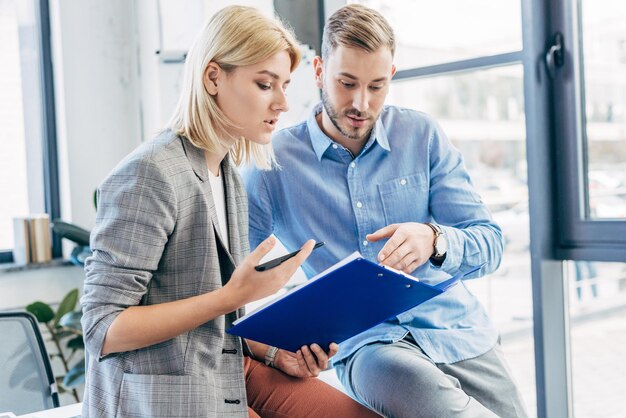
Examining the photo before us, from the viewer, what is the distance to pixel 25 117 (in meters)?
3.04

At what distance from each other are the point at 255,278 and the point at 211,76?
16.4 inches

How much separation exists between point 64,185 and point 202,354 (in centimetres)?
206

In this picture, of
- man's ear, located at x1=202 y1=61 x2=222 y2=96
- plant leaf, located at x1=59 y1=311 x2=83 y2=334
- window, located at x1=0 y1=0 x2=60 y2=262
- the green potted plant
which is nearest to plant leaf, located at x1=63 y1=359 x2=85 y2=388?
the green potted plant

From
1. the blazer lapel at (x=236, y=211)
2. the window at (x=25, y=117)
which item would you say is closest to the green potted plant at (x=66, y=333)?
the window at (x=25, y=117)

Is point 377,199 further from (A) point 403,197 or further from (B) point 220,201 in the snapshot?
(B) point 220,201

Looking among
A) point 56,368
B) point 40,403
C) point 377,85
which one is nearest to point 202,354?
point 377,85

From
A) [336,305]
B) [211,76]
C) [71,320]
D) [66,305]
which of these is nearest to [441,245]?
[336,305]

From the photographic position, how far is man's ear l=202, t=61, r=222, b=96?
1282 mm

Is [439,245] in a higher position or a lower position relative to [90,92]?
lower

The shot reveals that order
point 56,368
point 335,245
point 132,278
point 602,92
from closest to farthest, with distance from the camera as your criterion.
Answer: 1. point 132,278
2. point 335,245
3. point 602,92
4. point 56,368

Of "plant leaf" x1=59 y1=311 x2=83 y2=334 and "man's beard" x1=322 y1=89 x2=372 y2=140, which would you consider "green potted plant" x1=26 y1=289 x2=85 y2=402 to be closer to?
"plant leaf" x1=59 y1=311 x2=83 y2=334

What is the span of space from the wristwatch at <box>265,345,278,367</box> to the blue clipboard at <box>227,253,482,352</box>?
0.12m

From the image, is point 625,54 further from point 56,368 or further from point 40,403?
point 56,368

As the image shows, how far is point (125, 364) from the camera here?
1150 millimetres
